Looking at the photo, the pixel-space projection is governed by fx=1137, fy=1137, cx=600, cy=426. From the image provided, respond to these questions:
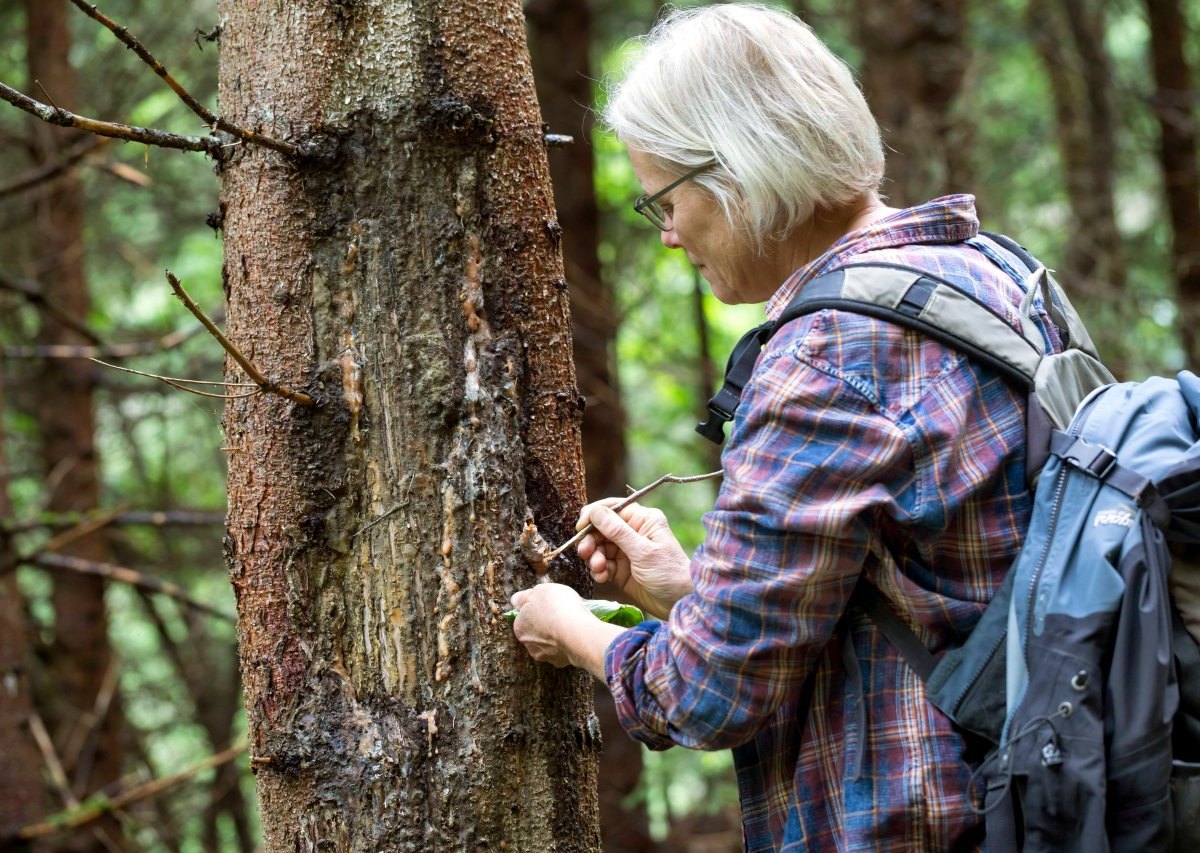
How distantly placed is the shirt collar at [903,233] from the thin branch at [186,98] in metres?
0.99

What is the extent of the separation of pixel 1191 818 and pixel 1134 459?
1.61ft

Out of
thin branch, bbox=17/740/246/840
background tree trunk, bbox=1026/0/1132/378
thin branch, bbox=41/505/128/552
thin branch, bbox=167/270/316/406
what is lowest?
thin branch, bbox=17/740/246/840

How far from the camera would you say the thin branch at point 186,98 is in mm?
1841

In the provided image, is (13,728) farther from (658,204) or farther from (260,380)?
(658,204)

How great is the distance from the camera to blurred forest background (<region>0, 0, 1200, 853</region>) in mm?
6113

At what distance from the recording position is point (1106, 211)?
8.69m

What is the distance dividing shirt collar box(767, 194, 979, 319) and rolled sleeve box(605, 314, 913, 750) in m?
0.18

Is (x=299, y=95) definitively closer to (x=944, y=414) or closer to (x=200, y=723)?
(x=944, y=414)

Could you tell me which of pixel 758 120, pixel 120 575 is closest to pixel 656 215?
pixel 758 120

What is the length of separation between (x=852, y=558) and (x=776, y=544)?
11 centimetres

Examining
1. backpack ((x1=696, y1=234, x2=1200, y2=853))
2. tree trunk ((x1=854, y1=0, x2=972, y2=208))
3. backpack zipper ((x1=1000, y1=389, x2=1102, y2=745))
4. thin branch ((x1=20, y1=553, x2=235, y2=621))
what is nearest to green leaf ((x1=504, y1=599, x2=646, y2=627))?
backpack ((x1=696, y1=234, x2=1200, y2=853))

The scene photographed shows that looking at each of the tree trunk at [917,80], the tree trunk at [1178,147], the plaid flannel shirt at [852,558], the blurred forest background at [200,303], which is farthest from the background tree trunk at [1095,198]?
the plaid flannel shirt at [852,558]

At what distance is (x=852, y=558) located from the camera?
1625 millimetres

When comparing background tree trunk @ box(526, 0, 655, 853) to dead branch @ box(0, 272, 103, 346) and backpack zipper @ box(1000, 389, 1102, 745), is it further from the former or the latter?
backpack zipper @ box(1000, 389, 1102, 745)
